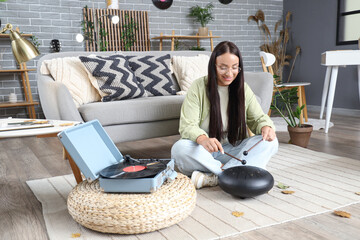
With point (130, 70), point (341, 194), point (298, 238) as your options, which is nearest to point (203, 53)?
point (130, 70)

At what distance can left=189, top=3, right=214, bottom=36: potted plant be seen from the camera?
213 inches

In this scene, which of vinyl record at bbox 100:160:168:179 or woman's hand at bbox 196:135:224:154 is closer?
vinyl record at bbox 100:160:168:179

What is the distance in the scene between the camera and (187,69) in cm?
297

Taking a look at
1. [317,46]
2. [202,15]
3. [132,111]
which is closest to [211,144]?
[132,111]

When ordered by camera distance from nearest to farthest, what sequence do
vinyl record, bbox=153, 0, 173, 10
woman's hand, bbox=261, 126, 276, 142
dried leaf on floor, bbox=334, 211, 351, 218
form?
dried leaf on floor, bbox=334, 211, 351, 218 → woman's hand, bbox=261, 126, 276, 142 → vinyl record, bbox=153, 0, 173, 10

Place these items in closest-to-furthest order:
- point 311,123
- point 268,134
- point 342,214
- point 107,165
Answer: point 342,214 < point 107,165 < point 268,134 < point 311,123

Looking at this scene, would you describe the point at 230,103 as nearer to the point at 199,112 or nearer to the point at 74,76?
the point at 199,112

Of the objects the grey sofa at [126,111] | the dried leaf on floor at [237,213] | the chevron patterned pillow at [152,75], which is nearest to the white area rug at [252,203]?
the dried leaf on floor at [237,213]

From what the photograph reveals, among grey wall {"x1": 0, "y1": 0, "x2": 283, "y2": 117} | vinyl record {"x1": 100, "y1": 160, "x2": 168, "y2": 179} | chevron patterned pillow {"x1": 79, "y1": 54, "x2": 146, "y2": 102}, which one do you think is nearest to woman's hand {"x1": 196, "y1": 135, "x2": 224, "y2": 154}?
vinyl record {"x1": 100, "y1": 160, "x2": 168, "y2": 179}

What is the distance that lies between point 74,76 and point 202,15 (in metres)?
3.38

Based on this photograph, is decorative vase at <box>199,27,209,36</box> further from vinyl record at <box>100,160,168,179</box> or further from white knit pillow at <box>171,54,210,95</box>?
vinyl record at <box>100,160,168,179</box>

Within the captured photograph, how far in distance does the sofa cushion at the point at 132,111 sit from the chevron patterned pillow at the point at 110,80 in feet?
0.59

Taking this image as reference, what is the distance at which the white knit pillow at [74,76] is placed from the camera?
8.14 ft

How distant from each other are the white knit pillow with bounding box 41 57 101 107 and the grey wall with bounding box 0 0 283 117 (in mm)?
2216
